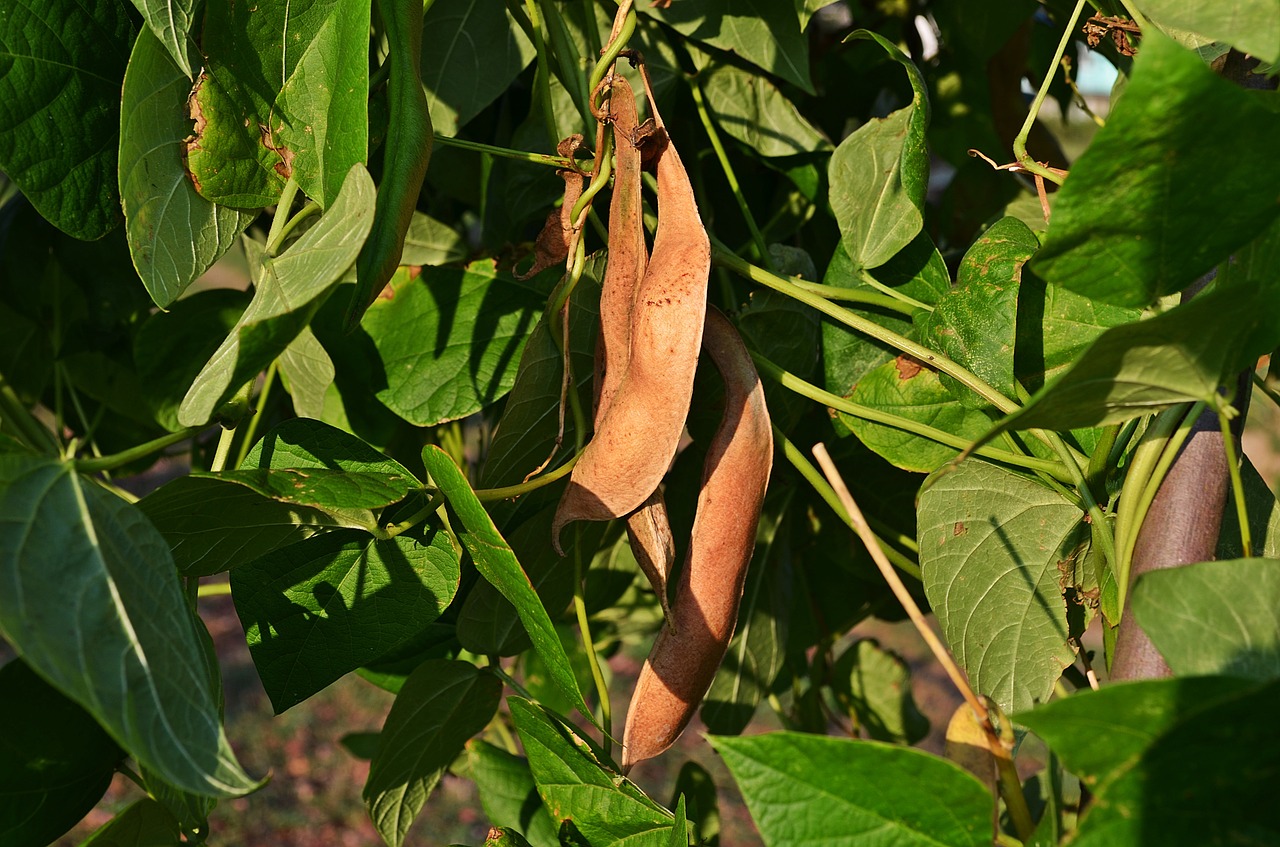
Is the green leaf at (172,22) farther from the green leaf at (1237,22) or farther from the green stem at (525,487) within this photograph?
the green leaf at (1237,22)

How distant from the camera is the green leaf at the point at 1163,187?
286mm

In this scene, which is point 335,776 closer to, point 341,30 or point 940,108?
point 940,108

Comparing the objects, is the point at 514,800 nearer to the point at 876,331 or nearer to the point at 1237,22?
the point at 876,331

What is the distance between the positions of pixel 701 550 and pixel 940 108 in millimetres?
576

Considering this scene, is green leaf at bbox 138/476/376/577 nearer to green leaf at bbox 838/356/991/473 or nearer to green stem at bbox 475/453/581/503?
green stem at bbox 475/453/581/503

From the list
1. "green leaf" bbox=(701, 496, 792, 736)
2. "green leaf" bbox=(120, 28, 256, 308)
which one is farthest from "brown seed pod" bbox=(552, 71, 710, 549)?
"green leaf" bbox=(701, 496, 792, 736)

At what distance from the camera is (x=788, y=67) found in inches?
23.8

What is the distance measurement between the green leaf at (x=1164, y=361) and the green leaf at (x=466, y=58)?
402 millimetres

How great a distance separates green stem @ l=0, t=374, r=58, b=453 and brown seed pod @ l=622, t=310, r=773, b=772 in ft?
1.45

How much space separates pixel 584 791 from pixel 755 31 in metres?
0.44

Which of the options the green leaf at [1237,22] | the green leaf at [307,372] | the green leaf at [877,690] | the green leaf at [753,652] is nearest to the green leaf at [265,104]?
the green leaf at [307,372]

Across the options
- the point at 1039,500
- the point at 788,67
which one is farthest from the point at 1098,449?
the point at 788,67

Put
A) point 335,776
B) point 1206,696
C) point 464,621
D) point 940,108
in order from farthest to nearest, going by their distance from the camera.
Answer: point 335,776 → point 940,108 → point 464,621 → point 1206,696

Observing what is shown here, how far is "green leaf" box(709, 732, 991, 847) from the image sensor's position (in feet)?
1.05
